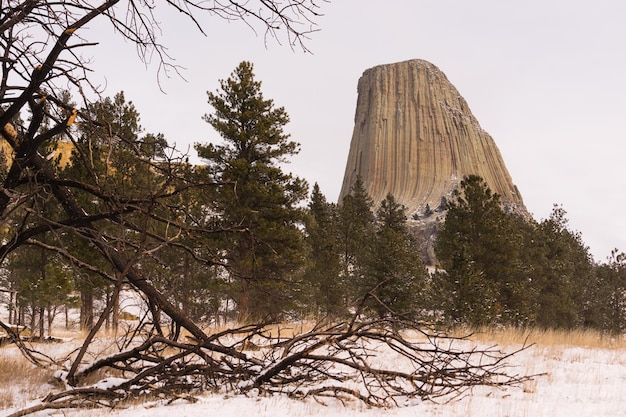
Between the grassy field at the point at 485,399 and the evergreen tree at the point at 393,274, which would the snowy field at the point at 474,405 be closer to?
the grassy field at the point at 485,399

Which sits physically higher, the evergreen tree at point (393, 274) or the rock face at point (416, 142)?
the rock face at point (416, 142)

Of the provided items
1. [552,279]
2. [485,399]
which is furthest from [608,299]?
[485,399]

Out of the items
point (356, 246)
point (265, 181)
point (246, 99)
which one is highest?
point (246, 99)

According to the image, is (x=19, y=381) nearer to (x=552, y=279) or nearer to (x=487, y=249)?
(x=487, y=249)

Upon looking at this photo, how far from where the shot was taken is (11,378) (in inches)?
161

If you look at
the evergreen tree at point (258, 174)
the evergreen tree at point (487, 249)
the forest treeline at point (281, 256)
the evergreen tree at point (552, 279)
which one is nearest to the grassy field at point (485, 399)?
the forest treeline at point (281, 256)

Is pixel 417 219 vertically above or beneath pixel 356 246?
above

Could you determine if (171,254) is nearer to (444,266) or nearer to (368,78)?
(444,266)

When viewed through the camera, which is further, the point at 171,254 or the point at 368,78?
the point at 368,78

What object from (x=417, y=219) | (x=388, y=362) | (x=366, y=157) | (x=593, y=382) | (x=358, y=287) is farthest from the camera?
(x=366, y=157)

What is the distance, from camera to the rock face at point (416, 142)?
8350 cm

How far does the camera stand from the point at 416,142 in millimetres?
87375

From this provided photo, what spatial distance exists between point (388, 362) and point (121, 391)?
2.89 m

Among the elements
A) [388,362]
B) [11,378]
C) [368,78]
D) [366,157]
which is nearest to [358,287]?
[388,362]
